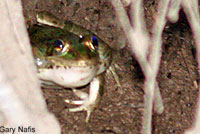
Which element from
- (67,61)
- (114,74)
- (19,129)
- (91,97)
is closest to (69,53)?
(67,61)

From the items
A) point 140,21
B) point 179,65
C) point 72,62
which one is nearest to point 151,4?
point 179,65

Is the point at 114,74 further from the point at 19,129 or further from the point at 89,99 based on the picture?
the point at 19,129

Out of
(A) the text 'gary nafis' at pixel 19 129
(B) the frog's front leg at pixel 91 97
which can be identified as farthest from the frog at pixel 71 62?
(A) the text 'gary nafis' at pixel 19 129

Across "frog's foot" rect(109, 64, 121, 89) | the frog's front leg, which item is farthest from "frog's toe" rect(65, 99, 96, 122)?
"frog's foot" rect(109, 64, 121, 89)

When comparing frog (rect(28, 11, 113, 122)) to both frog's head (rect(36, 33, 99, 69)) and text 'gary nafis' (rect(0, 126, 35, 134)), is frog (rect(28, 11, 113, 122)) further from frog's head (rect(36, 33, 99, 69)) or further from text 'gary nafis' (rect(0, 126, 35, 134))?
text 'gary nafis' (rect(0, 126, 35, 134))

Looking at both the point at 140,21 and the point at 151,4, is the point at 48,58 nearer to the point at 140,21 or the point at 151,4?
the point at 140,21

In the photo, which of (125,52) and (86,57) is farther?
(125,52)

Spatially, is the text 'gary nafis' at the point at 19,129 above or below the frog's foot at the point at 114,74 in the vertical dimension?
below

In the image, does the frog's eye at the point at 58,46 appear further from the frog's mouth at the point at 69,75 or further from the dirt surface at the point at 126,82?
the dirt surface at the point at 126,82
